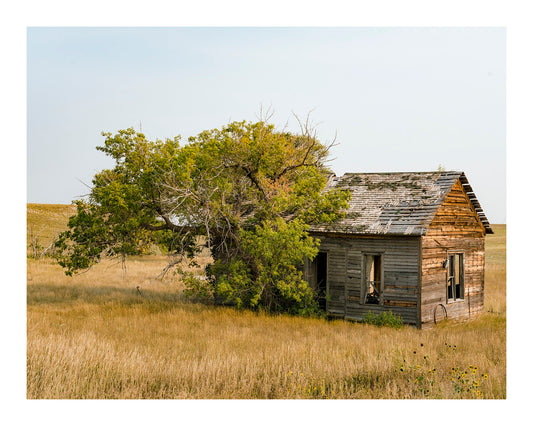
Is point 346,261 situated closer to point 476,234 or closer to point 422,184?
point 422,184

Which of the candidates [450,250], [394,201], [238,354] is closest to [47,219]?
[394,201]

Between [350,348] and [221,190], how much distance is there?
712cm

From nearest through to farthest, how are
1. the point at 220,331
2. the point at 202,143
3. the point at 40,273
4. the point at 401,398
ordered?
the point at 401,398 → the point at 220,331 → the point at 202,143 → the point at 40,273

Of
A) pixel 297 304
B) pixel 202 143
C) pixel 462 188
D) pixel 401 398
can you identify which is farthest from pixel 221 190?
pixel 401 398

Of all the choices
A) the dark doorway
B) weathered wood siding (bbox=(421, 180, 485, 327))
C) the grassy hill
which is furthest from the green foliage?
the grassy hill

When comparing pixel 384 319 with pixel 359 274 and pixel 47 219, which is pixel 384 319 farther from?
pixel 47 219

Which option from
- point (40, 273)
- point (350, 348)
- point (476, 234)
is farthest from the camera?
point (40, 273)

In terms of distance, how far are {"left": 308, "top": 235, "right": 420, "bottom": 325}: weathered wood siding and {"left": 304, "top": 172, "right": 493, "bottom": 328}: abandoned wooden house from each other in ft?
0.10

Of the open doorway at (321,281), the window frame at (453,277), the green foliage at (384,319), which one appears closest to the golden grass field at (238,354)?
the green foliage at (384,319)

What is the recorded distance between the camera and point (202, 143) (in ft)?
59.6

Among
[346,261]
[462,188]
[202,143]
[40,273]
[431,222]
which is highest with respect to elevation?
[202,143]

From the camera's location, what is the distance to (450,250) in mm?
18219

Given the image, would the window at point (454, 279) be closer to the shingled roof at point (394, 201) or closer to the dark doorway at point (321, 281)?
the shingled roof at point (394, 201)

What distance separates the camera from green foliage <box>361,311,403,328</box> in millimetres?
16391
